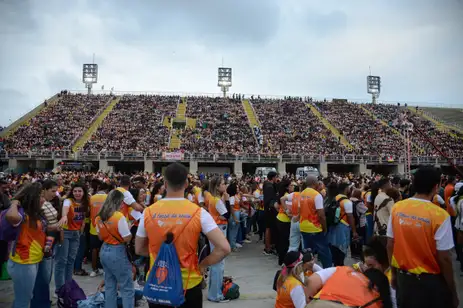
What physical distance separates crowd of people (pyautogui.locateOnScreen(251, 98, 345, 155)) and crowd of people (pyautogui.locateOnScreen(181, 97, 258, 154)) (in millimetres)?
2267

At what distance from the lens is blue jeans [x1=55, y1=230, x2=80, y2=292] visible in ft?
19.0

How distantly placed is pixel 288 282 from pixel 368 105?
5773 centimetres

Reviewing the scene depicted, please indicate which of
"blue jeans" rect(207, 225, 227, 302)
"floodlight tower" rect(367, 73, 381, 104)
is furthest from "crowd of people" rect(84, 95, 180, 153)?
"floodlight tower" rect(367, 73, 381, 104)

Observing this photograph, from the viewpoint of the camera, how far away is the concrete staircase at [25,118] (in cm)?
4162

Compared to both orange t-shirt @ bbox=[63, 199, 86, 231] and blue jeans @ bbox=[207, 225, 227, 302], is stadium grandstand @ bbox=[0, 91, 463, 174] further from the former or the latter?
orange t-shirt @ bbox=[63, 199, 86, 231]

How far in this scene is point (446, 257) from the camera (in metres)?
3.18

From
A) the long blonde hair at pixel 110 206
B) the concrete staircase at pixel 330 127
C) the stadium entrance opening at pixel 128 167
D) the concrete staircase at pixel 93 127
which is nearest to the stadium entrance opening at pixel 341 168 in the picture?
the concrete staircase at pixel 330 127

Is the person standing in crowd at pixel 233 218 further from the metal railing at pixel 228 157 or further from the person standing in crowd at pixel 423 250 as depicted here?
the metal railing at pixel 228 157

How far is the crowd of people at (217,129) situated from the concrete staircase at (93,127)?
10273 millimetres

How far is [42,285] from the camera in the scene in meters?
4.94

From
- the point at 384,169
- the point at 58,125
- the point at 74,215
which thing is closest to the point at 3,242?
the point at 74,215

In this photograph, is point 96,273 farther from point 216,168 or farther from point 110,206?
point 216,168

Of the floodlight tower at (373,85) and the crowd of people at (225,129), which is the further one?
the floodlight tower at (373,85)

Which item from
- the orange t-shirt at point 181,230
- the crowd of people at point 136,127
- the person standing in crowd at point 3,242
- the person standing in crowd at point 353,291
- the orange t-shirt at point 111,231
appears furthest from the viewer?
the crowd of people at point 136,127
